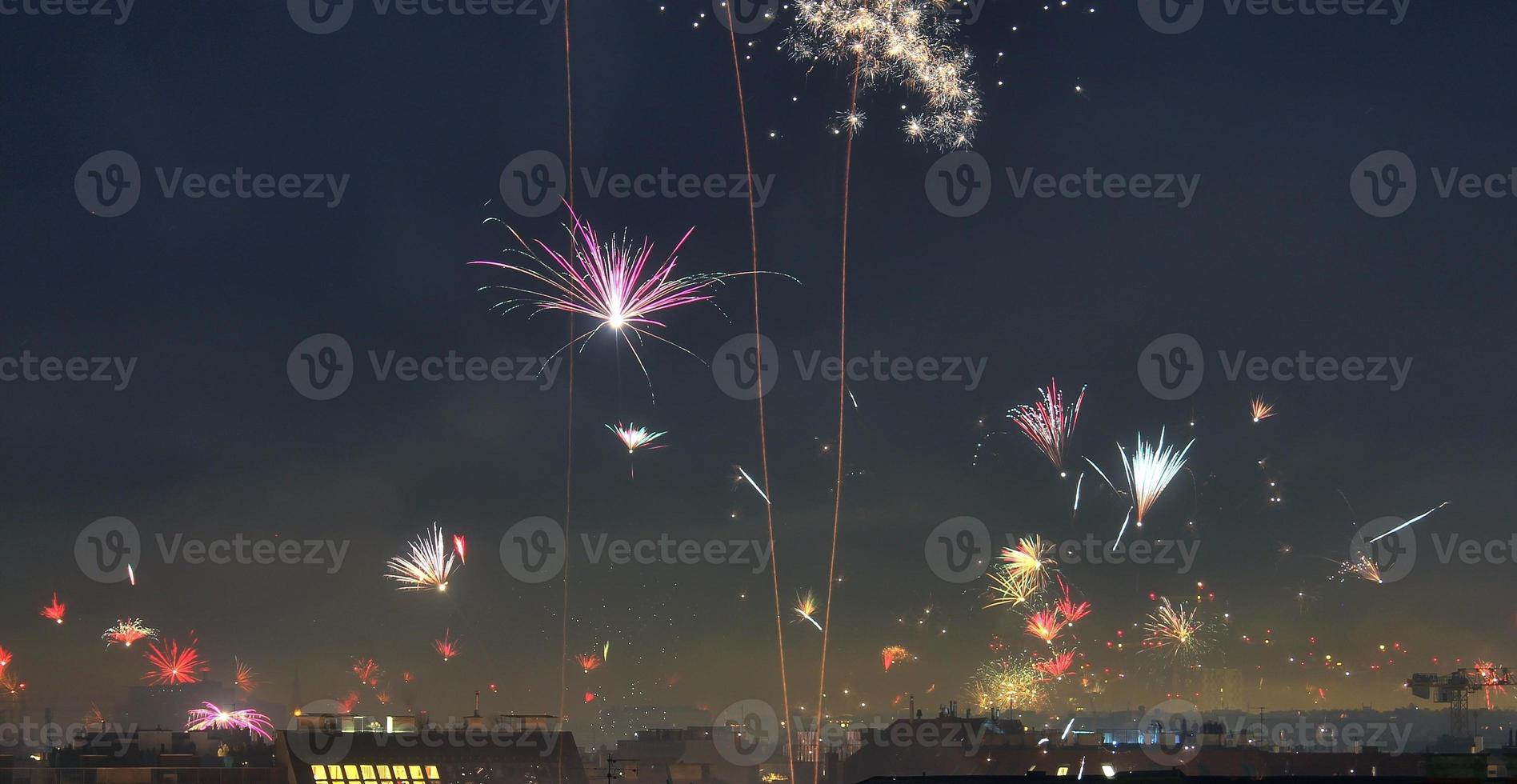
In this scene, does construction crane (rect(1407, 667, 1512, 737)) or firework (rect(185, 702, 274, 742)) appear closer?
firework (rect(185, 702, 274, 742))

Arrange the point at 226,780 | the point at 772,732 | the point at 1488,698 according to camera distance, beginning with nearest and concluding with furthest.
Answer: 1. the point at 226,780
2. the point at 1488,698
3. the point at 772,732

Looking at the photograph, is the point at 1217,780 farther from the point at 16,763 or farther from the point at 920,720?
the point at 16,763

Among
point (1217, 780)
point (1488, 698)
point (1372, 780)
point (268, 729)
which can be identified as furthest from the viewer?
point (1488, 698)

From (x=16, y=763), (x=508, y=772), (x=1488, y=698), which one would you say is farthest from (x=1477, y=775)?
(x=16, y=763)

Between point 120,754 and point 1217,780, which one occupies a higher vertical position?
point 120,754

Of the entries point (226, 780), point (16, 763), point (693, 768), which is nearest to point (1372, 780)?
point (226, 780)

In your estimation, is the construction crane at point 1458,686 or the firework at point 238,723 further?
the construction crane at point 1458,686

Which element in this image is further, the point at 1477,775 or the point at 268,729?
the point at 268,729
